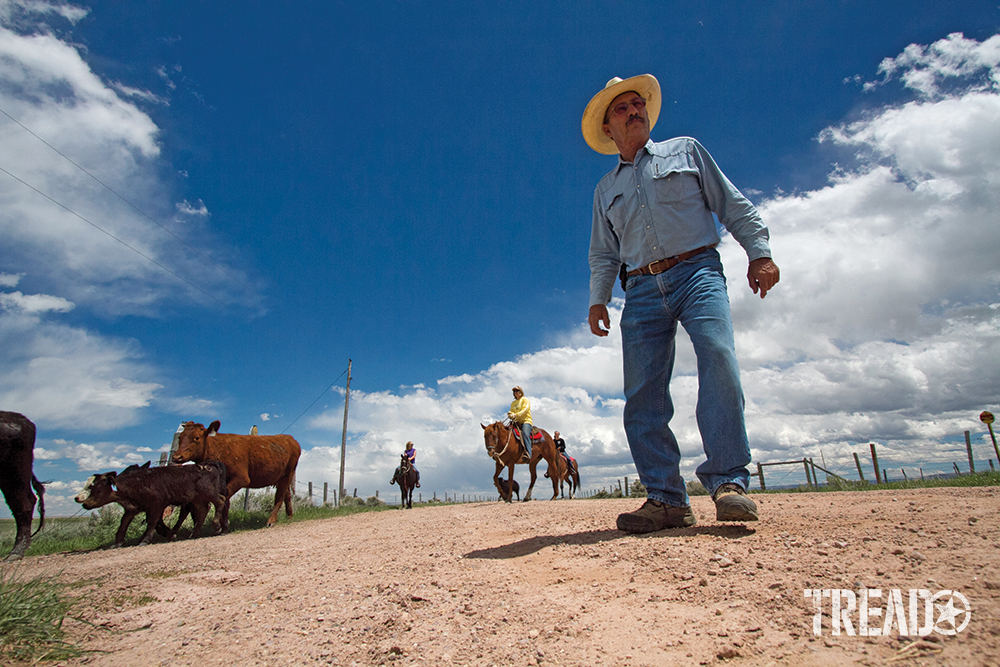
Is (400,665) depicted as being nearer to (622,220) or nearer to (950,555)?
(950,555)

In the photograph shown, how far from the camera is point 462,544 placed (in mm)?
3234

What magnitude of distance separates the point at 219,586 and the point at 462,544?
4.69 feet

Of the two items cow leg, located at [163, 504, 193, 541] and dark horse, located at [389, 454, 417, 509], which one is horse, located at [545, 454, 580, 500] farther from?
cow leg, located at [163, 504, 193, 541]

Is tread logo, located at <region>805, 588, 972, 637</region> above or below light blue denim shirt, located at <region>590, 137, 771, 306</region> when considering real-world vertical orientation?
below

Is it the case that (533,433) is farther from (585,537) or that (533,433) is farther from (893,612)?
(893,612)

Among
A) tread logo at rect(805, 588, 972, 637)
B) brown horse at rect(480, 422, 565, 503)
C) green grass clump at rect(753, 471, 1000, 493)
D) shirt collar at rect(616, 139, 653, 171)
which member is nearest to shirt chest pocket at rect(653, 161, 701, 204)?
shirt collar at rect(616, 139, 653, 171)

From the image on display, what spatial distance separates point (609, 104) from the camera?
3.58m

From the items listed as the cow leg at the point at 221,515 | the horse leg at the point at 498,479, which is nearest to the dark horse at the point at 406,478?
the horse leg at the point at 498,479

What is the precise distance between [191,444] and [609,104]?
809 cm

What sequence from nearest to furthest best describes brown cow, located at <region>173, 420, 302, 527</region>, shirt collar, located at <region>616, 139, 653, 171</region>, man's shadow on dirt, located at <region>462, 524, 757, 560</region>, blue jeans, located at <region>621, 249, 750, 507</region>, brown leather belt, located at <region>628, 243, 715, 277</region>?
man's shadow on dirt, located at <region>462, 524, 757, 560</region> < blue jeans, located at <region>621, 249, 750, 507</region> < brown leather belt, located at <region>628, 243, 715, 277</region> < shirt collar, located at <region>616, 139, 653, 171</region> < brown cow, located at <region>173, 420, 302, 527</region>

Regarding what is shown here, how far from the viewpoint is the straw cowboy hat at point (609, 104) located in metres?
3.45

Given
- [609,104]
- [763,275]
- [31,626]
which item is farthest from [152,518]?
[763,275]

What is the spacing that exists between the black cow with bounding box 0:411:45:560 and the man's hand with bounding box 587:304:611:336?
7457 millimetres

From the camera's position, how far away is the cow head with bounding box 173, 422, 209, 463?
7703 mm
